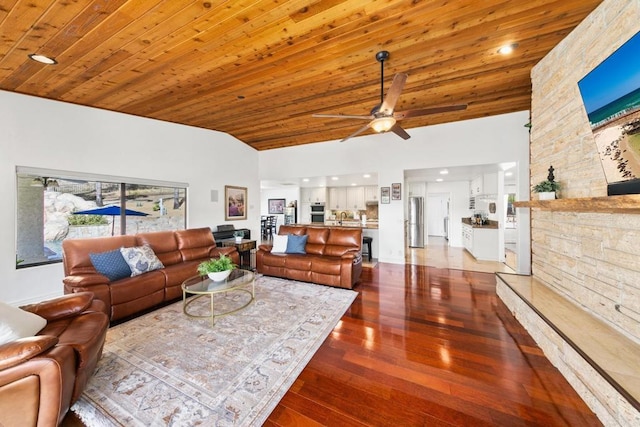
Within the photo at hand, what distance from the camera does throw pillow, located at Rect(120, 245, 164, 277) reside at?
3052 mm

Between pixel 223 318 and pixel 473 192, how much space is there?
24.2 ft

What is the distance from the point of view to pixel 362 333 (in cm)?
246

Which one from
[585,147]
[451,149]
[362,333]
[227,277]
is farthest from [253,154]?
[585,147]

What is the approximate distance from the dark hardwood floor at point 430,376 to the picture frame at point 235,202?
4.14 metres

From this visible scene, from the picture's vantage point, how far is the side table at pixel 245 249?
4.86 metres

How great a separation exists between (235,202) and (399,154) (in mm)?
4154

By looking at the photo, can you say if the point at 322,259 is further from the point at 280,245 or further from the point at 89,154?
the point at 89,154

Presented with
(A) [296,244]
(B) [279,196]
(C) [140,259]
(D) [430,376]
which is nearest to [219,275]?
(C) [140,259]

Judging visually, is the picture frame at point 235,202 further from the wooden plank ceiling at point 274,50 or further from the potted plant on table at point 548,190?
the potted plant on table at point 548,190

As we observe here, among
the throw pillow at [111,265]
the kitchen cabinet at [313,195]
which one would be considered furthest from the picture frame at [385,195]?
Answer: the throw pillow at [111,265]

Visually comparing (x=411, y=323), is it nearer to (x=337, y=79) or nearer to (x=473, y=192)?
(x=337, y=79)

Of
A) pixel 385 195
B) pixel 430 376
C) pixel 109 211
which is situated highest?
pixel 385 195

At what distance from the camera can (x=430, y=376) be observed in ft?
6.00

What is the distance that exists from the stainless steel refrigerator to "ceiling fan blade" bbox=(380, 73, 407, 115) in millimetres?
5631
